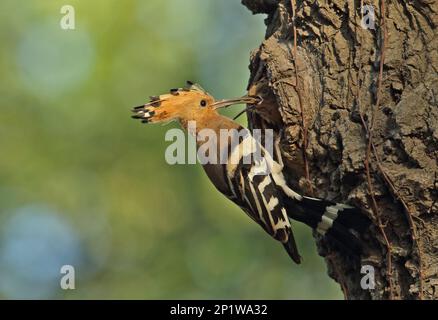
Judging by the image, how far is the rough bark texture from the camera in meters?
2.83

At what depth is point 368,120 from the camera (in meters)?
2.99

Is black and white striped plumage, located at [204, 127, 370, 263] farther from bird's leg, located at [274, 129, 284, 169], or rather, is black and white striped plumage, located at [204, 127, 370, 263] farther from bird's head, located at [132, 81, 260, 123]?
bird's head, located at [132, 81, 260, 123]

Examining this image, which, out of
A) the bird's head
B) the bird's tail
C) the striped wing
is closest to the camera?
the bird's tail

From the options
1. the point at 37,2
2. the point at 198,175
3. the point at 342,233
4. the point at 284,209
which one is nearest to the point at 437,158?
the point at 342,233

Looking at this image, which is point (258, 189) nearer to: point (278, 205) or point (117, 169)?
point (278, 205)

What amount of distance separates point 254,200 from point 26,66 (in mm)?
2808

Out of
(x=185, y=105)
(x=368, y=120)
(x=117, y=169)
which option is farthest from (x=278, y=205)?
(x=117, y=169)

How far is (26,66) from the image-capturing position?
5.66m

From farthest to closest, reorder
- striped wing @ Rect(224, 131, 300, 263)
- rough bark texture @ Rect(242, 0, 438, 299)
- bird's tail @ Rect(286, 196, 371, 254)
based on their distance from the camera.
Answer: striped wing @ Rect(224, 131, 300, 263), bird's tail @ Rect(286, 196, 371, 254), rough bark texture @ Rect(242, 0, 438, 299)

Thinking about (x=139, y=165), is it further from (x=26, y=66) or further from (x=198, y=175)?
(x=26, y=66)

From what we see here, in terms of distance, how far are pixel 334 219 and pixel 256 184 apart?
424 millimetres

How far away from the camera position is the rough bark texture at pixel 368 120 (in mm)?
2828

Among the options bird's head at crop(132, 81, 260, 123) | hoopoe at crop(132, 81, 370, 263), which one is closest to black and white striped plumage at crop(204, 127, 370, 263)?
hoopoe at crop(132, 81, 370, 263)
